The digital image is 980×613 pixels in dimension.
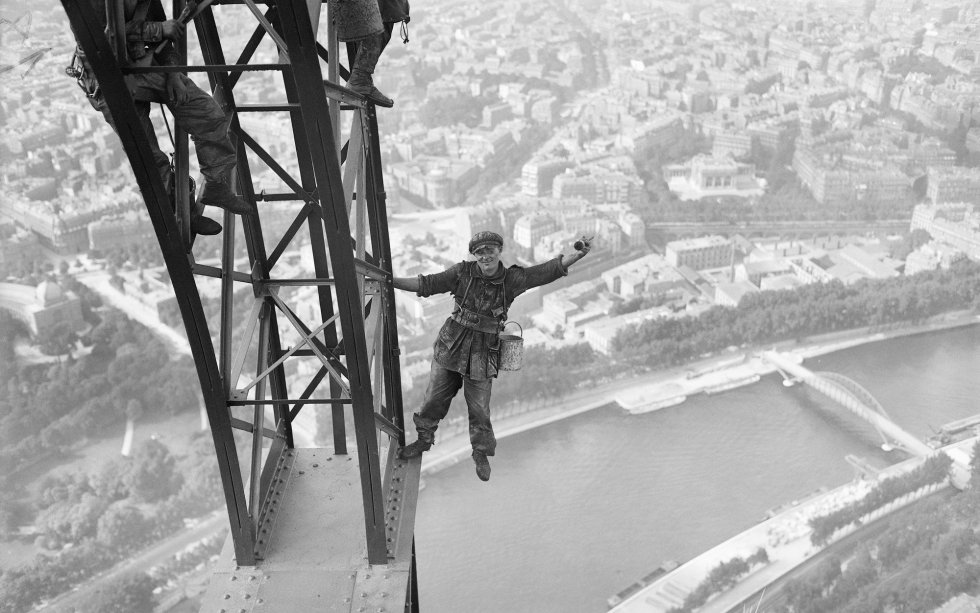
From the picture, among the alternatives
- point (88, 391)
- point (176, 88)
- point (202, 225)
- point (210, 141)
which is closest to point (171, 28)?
point (176, 88)

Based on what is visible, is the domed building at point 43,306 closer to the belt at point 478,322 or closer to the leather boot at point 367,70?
the belt at point 478,322

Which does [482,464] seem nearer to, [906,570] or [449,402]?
[449,402]

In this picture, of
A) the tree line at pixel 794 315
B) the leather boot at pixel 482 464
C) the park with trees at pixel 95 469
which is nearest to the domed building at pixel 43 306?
the park with trees at pixel 95 469

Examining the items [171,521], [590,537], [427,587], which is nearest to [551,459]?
[590,537]

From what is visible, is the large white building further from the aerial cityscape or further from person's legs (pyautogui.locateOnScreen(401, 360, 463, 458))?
person's legs (pyautogui.locateOnScreen(401, 360, 463, 458))

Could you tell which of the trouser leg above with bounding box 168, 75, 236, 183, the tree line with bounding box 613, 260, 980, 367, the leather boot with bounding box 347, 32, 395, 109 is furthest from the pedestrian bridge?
the trouser leg above with bounding box 168, 75, 236, 183
